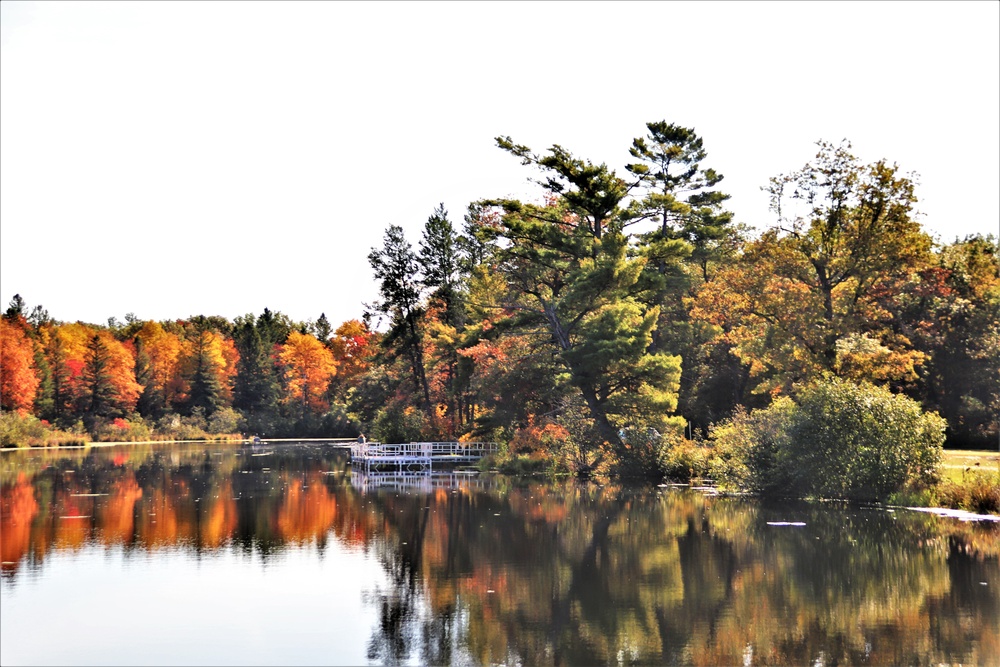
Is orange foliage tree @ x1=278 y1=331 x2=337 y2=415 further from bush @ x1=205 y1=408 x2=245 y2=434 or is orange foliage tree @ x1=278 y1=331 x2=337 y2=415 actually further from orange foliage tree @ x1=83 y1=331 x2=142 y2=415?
orange foliage tree @ x1=83 y1=331 x2=142 y2=415

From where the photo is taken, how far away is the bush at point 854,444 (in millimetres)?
32375

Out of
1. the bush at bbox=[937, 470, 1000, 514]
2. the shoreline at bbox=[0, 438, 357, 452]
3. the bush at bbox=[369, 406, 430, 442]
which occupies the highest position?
the bush at bbox=[369, 406, 430, 442]

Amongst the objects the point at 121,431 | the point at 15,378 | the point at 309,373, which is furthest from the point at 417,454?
the point at 309,373

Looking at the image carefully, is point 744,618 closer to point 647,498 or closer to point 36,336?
point 647,498

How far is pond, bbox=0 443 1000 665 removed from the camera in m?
14.6

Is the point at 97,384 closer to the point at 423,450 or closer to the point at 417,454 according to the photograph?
the point at 417,454

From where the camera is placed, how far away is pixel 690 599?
1784 cm

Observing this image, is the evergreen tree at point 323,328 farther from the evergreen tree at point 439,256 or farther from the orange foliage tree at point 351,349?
the evergreen tree at point 439,256

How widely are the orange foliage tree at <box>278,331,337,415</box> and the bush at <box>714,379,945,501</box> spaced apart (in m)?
98.3

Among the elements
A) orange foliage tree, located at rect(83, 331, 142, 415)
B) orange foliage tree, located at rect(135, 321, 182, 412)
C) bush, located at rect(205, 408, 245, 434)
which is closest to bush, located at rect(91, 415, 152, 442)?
orange foliage tree, located at rect(83, 331, 142, 415)

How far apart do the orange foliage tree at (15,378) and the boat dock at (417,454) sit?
4749 cm

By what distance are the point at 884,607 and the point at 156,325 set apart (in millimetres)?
133876

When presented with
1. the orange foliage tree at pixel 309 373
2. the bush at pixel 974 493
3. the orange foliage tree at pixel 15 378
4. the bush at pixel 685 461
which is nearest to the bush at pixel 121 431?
the orange foliage tree at pixel 15 378

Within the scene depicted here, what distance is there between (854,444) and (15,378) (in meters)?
85.9
